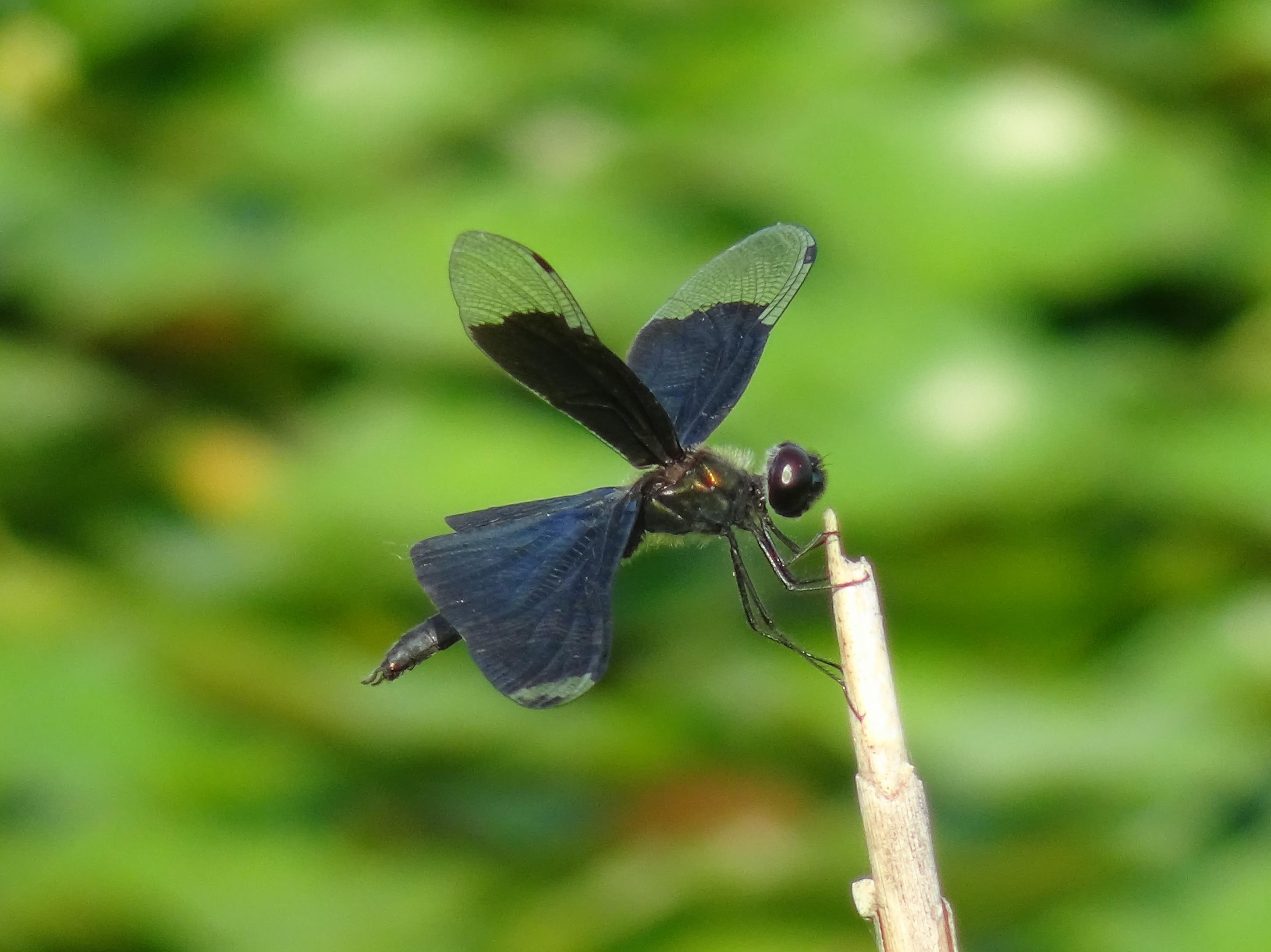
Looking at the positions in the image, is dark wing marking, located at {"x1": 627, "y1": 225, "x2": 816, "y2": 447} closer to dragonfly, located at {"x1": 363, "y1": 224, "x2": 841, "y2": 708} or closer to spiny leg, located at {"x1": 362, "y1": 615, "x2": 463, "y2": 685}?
dragonfly, located at {"x1": 363, "y1": 224, "x2": 841, "y2": 708}

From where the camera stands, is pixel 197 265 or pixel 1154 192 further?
pixel 197 265

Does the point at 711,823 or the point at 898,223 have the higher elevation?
the point at 898,223

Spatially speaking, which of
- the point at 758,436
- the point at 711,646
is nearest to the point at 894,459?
the point at 758,436

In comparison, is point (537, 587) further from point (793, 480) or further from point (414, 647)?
point (793, 480)

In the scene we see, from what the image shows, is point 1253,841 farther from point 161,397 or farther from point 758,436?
point 161,397

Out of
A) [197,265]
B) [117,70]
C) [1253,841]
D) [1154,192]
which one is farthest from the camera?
[117,70]

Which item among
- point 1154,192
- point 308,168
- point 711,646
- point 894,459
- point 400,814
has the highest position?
point 308,168

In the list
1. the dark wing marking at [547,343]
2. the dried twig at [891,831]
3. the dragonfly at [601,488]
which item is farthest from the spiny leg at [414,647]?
the dried twig at [891,831]

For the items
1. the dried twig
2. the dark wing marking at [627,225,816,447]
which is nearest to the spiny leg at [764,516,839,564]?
the dark wing marking at [627,225,816,447]
